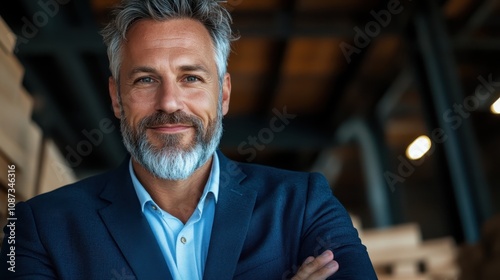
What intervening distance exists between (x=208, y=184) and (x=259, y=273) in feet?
1.06

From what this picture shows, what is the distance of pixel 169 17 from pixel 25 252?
2.65 feet

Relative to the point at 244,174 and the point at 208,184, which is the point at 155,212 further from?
the point at 244,174

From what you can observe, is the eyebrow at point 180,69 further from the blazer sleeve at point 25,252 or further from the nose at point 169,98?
the blazer sleeve at point 25,252

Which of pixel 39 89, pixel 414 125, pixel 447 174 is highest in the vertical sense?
pixel 39 89

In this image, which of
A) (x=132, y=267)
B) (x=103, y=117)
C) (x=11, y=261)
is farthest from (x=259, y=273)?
(x=103, y=117)

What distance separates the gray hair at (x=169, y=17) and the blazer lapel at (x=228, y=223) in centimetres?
32

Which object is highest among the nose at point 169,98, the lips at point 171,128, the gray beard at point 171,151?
the nose at point 169,98

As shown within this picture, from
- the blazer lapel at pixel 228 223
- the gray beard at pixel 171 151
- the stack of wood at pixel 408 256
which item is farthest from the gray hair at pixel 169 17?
the stack of wood at pixel 408 256

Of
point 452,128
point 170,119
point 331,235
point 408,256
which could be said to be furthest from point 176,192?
point 452,128

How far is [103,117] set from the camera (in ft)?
30.0

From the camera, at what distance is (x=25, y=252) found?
6.53ft

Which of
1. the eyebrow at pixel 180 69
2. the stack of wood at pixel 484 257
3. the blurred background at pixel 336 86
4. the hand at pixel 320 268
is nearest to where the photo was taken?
the hand at pixel 320 268

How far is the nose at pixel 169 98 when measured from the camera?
6.39 ft

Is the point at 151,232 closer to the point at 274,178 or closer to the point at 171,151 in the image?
the point at 171,151
